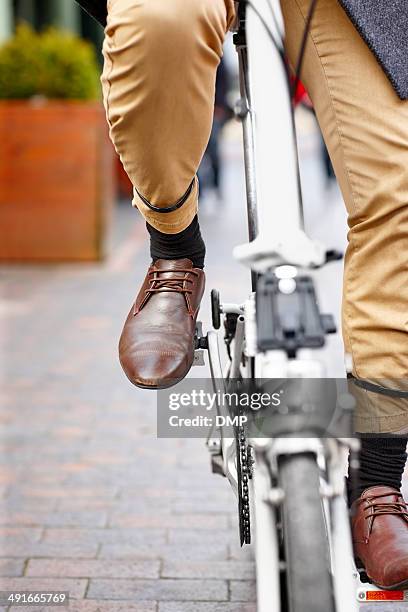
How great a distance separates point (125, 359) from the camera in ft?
7.26

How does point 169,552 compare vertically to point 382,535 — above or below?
above

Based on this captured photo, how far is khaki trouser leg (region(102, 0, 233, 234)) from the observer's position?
1912mm

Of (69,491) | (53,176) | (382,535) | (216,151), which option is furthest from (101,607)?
(216,151)

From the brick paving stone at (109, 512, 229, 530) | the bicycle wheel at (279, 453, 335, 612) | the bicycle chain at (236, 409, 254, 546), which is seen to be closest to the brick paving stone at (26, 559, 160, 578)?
the brick paving stone at (109, 512, 229, 530)

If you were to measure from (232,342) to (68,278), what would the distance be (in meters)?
5.69

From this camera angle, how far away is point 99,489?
12.9 feet

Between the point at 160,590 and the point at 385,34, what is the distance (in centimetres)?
161

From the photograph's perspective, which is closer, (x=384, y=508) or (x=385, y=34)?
(x=385, y=34)

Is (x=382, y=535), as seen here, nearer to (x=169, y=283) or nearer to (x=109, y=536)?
(x=169, y=283)

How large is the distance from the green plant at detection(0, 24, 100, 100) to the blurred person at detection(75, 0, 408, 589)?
6320 millimetres

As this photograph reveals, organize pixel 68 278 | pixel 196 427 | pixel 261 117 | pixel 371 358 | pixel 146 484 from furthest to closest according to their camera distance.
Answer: pixel 68 278, pixel 146 484, pixel 196 427, pixel 371 358, pixel 261 117

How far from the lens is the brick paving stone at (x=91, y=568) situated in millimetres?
3100

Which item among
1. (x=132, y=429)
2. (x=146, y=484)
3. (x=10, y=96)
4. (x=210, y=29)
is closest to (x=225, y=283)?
(x=10, y=96)

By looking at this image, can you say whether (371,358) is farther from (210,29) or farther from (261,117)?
(210,29)
